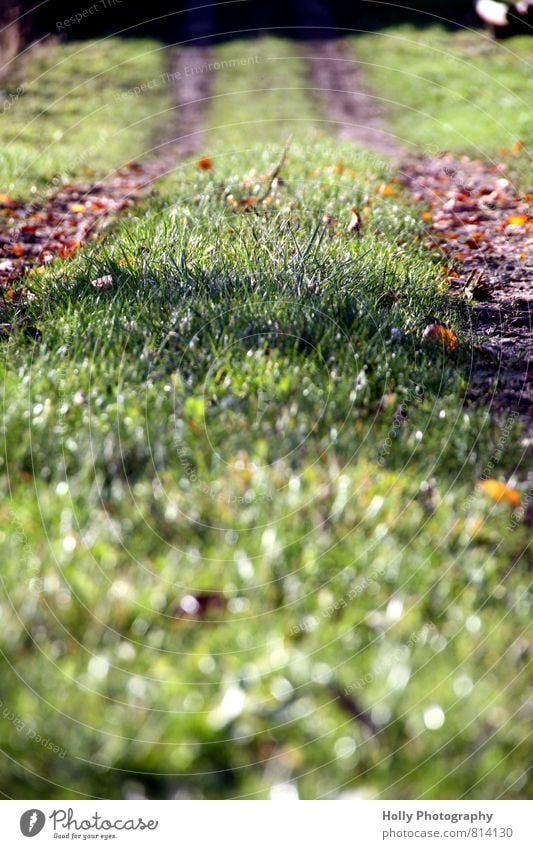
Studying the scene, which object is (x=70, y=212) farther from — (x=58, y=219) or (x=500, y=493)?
(x=500, y=493)

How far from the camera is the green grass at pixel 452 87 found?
32.7 feet

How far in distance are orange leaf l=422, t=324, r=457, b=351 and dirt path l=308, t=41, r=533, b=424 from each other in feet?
0.33

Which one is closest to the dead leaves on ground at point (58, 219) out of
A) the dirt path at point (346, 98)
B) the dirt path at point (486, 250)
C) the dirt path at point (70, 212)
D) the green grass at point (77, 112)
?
the dirt path at point (70, 212)

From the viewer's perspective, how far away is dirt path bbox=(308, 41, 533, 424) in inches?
123

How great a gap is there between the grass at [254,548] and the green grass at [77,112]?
15.6 ft

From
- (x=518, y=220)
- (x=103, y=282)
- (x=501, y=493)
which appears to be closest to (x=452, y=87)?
(x=518, y=220)

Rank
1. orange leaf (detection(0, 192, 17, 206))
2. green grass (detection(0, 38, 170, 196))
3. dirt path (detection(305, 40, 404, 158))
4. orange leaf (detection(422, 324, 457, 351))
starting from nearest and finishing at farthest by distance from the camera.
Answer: orange leaf (detection(422, 324, 457, 351))
orange leaf (detection(0, 192, 17, 206))
green grass (detection(0, 38, 170, 196))
dirt path (detection(305, 40, 404, 158))

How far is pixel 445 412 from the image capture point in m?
2.69

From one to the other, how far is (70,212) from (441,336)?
4.28 metres

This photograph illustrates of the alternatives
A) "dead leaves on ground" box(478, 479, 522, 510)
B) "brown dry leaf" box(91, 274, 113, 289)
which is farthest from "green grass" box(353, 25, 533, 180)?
"dead leaves on ground" box(478, 479, 522, 510)

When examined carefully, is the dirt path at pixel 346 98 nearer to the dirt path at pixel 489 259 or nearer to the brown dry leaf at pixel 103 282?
the dirt path at pixel 489 259

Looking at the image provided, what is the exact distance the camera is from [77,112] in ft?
41.3

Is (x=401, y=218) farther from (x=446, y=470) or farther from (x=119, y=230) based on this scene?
(x=446, y=470)

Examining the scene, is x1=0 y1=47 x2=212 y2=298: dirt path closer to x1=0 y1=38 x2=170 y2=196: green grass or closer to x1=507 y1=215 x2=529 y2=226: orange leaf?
x1=0 y1=38 x2=170 y2=196: green grass
